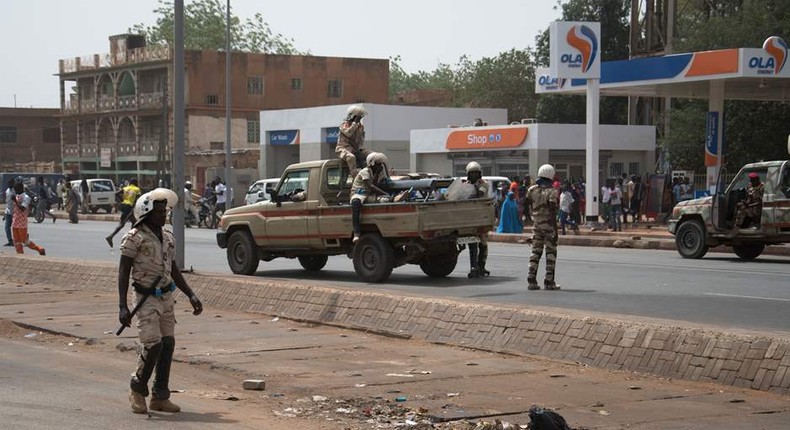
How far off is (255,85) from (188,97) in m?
5.92

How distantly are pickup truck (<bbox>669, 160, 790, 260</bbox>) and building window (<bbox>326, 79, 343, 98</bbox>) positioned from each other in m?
59.4

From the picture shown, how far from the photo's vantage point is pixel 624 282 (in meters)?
17.2

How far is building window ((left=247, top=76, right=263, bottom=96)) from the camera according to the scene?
77500mm

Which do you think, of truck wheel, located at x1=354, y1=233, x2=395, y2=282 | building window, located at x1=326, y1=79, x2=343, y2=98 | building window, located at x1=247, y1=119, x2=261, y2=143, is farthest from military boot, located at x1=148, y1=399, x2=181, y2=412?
building window, located at x1=326, y1=79, x2=343, y2=98

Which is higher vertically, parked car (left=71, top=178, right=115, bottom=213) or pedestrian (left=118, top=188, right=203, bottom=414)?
pedestrian (left=118, top=188, right=203, bottom=414)

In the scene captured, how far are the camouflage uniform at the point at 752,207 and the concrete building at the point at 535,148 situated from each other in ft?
65.9

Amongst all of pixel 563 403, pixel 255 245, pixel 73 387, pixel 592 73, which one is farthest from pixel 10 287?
pixel 592 73

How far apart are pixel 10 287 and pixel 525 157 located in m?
28.1

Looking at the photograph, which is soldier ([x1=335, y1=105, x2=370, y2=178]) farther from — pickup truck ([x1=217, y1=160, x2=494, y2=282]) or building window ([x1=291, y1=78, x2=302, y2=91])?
building window ([x1=291, y1=78, x2=302, y2=91])

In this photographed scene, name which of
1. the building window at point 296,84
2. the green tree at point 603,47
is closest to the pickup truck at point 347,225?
the green tree at point 603,47

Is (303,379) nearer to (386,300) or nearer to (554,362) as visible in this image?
(554,362)

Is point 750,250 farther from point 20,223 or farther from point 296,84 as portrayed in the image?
point 296,84

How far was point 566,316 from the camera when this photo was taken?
34.4ft

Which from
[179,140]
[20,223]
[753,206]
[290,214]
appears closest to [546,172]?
[290,214]
